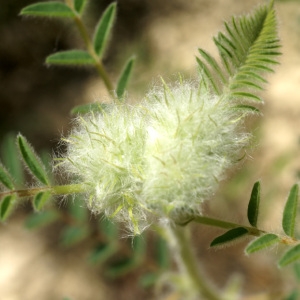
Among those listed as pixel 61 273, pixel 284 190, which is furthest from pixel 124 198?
pixel 61 273

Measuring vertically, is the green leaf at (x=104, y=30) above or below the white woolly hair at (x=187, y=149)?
above

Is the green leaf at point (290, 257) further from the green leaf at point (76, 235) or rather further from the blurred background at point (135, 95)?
the green leaf at point (76, 235)

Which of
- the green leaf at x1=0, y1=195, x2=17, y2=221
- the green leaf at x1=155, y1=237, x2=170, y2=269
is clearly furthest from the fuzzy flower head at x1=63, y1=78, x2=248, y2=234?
the green leaf at x1=155, y1=237, x2=170, y2=269

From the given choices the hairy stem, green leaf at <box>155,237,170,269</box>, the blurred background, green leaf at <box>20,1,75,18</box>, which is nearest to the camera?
green leaf at <box>20,1,75,18</box>

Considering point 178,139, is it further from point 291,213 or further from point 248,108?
point 291,213

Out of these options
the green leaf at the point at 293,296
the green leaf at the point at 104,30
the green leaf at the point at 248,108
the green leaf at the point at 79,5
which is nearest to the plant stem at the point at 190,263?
the green leaf at the point at 293,296

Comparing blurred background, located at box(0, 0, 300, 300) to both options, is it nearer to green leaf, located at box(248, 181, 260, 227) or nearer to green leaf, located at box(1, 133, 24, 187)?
green leaf, located at box(1, 133, 24, 187)

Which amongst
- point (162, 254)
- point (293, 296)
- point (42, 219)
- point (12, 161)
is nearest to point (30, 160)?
point (12, 161)
